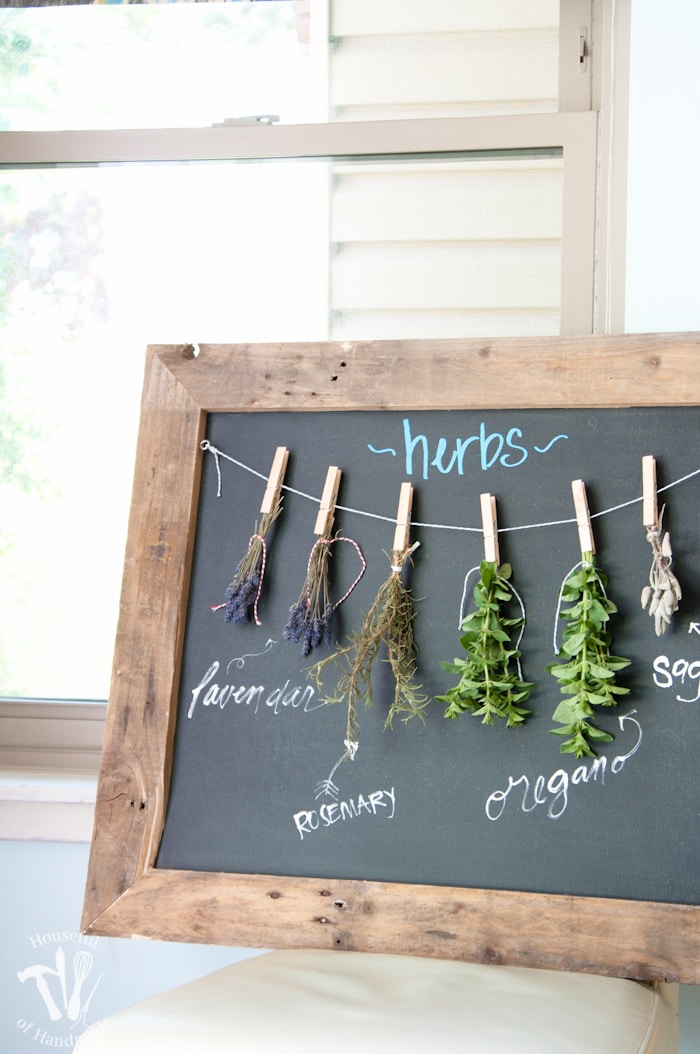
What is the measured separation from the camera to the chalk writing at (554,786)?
1175 mm

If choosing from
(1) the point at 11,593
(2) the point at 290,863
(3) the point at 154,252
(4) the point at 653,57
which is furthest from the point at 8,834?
(4) the point at 653,57

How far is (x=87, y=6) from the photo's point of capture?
1.79 metres

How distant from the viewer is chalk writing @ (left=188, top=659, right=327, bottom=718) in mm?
1266

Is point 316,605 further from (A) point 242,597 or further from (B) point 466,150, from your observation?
(B) point 466,150

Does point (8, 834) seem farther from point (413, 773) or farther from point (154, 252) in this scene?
point (154, 252)

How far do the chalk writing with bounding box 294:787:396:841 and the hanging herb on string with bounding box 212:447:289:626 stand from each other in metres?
0.26

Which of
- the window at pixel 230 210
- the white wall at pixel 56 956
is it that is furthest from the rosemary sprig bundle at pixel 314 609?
the white wall at pixel 56 956

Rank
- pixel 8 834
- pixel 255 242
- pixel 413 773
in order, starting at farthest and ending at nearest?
pixel 255 242 < pixel 8 834 < pixel 413 773

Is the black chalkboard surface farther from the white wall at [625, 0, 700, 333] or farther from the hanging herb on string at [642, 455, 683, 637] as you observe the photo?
the white wall at [625, 0, 700, 333]

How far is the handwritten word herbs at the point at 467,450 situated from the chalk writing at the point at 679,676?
32 centimetres

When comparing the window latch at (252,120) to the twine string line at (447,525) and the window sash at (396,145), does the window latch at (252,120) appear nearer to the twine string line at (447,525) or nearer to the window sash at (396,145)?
the window sash at (396,145)

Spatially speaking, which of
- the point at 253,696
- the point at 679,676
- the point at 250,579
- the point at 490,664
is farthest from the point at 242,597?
the point at 679,676

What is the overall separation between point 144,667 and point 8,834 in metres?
0.54

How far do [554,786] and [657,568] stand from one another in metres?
0.30
